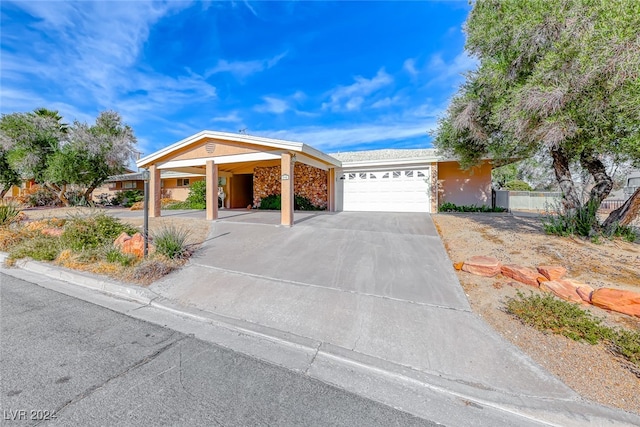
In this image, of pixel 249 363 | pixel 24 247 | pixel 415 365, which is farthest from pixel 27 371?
pixel 24 247

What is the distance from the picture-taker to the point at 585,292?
13.1 ft

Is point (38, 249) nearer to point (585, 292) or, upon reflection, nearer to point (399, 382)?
→ point (399, 382)

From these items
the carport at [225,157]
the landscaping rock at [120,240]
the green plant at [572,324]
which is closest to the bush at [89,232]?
the landscaping rock at [120,240]

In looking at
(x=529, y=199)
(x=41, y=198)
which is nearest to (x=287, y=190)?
(x=529, y=199)

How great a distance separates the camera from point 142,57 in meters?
13.0

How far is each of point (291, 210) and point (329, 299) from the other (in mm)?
5472

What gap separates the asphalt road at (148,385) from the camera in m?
2.15

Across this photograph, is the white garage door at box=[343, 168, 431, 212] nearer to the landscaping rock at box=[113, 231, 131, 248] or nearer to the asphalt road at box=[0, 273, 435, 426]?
the landscaping rock at box=[113, 231, 131, 248]

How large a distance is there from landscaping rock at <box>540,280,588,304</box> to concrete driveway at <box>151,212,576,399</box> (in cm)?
131

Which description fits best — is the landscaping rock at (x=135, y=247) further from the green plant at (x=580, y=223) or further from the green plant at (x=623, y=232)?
the green plant at (x=623, y=232)

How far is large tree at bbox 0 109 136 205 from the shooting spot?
53.7 ft

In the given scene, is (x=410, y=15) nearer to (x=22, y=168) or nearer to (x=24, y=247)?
(x=24, y=247)

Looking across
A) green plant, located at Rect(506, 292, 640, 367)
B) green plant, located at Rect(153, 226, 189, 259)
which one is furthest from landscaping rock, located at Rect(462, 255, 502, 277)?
green plant, located at Rect(153, 226, 189, 259)

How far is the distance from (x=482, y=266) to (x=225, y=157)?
9402mm
